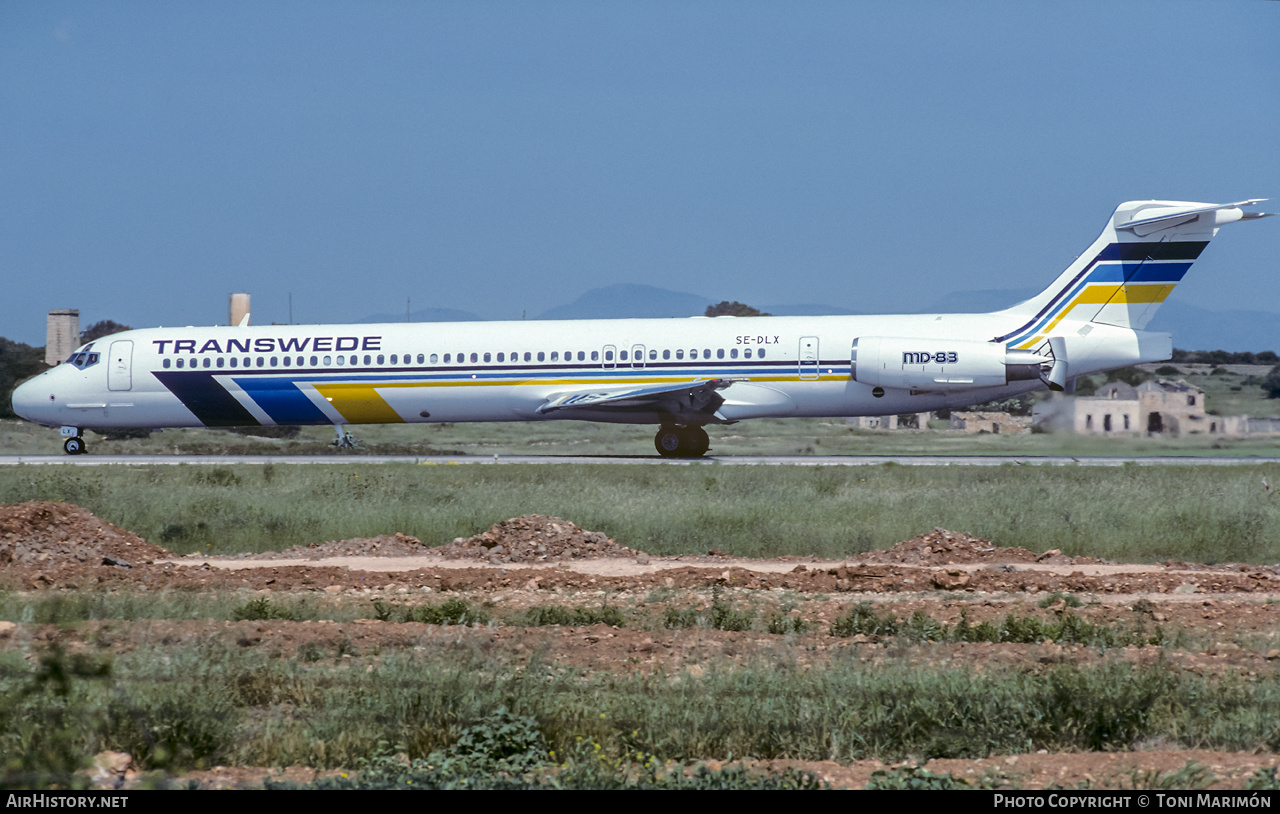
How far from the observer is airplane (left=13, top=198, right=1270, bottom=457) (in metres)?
29.5

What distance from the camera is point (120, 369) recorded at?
32656 mm

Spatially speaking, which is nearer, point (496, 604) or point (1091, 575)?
point (496, 604)

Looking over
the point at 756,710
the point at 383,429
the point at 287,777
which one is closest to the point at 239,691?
the point at 287,777

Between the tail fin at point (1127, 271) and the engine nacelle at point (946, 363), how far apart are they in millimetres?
700

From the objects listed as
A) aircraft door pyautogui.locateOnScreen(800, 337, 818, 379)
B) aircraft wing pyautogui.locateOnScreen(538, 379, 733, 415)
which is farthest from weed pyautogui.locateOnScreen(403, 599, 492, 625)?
aircraft door pyautogui.locateOnScreen(800, 337, 818, 379)

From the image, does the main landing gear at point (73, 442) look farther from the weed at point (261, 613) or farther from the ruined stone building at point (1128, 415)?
the ruined stone building at point (1128, 415)

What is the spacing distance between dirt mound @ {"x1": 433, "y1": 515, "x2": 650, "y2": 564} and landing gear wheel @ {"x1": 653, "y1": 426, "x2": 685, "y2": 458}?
13.8 m

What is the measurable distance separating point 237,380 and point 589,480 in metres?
11.9

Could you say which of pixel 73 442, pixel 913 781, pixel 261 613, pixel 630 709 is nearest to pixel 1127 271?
pixel 261 613

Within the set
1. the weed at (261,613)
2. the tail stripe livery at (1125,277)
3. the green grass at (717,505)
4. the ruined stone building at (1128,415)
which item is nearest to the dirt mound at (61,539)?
the green grass at (717,505)

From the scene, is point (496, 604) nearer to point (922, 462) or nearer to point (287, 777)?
point (287, 777)

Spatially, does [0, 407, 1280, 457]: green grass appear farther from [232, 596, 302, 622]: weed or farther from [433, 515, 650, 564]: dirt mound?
[232, 596, 302, 622]: weed
